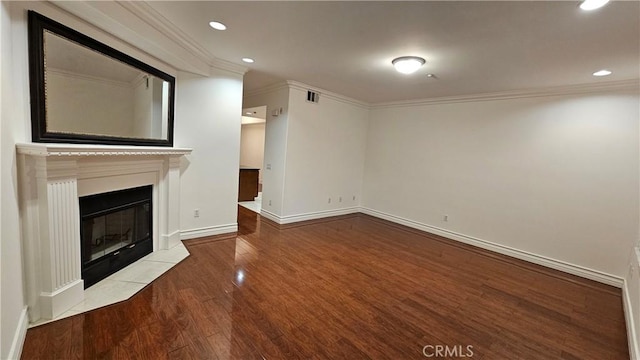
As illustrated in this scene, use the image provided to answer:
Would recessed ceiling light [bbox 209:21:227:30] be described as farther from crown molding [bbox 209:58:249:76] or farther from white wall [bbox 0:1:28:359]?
white wall [bbox 0:1:28:359]

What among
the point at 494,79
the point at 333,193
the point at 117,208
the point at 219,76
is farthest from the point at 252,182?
the point at 494,79

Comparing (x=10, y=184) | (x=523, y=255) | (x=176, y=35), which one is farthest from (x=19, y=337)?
(x=523, y=255)

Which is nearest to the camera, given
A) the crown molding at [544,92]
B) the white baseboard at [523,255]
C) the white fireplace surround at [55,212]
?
the white fireplace surround at [55,212]

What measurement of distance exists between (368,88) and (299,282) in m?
3.42

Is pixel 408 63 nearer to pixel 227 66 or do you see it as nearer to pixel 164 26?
pixel 227 66

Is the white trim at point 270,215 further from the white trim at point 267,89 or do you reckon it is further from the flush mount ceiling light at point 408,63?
the flush mount ceiling light at point 408,63

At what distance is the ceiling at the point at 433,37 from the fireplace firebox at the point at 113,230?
1.87 m

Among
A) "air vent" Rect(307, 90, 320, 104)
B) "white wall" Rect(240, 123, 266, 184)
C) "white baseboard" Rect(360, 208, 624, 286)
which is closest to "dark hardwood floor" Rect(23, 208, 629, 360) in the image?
"white baseboard" Rect(360, 208, 624, 286)

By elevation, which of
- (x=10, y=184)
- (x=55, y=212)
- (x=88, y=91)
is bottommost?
(x=55, y=212)

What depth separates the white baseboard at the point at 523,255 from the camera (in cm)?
355

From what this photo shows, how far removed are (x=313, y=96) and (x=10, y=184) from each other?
4.19m

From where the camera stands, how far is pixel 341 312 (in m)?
2.47

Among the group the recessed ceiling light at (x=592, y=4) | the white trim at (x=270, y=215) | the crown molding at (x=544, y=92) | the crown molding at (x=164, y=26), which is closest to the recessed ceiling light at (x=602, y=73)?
the crown molding at (x=544, y=92)

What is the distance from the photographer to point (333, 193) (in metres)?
5.92
